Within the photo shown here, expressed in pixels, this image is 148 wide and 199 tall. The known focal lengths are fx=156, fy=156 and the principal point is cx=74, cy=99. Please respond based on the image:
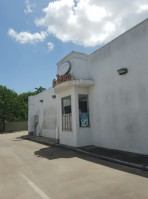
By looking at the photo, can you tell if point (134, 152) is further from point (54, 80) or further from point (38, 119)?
point (38, 119)

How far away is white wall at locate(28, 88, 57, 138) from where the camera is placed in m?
16.4

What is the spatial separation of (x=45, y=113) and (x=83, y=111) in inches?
320

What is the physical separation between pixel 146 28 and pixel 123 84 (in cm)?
291

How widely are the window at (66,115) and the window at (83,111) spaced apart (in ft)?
3.03

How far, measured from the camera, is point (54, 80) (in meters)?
12.1

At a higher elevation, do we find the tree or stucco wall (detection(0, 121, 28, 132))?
the tree

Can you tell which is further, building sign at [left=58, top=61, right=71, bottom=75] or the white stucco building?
building sign at [left=58, top=61, right=71, bottom=75]

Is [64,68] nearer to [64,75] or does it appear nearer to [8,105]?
[64,75]

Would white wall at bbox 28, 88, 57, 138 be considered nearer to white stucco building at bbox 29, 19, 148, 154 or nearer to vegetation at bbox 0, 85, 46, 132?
white stucco building at bbox 29, 19, 148, 154

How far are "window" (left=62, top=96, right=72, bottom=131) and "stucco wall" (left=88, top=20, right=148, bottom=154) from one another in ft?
5.58

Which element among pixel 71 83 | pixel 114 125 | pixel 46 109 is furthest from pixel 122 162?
pixel 46 109

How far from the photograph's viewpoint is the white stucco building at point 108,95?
7672mm

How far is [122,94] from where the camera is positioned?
858cm

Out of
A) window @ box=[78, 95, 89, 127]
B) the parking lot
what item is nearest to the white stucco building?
window @ box=[78, 95, 89, 127]
